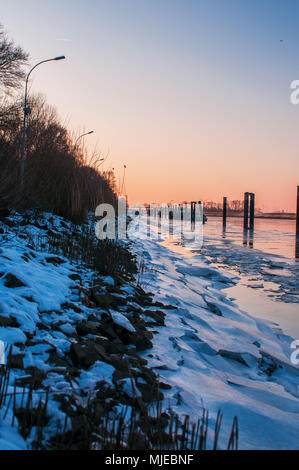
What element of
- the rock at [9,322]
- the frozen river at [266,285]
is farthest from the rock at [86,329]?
the frozen river at [266,285]

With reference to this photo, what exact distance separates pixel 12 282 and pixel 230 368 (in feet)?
7.24

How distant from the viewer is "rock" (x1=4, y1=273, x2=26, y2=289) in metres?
3.15

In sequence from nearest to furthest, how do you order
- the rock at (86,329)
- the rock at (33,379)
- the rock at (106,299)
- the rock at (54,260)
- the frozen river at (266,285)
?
1. the rock at (33,379)
2. the rock at (86,329)
3. the rock at (106,299)
4. the rock at (54,260)
5. the frozen river at (266,285)

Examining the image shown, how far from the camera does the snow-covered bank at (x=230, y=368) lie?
6.68 feet

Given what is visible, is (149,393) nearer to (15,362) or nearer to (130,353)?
(130,353)

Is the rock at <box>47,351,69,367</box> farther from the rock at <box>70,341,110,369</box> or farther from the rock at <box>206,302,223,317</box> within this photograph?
the rock at <box>206,302,223,317</box>

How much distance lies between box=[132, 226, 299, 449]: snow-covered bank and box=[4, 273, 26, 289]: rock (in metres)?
1.44

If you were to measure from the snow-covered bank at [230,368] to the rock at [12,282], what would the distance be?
1444 mm

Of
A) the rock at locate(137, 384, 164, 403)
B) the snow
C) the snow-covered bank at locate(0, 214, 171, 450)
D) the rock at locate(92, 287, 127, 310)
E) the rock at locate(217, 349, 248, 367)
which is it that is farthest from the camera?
the rock at locate(92, 287, 127, 310)

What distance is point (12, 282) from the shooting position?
3.17m

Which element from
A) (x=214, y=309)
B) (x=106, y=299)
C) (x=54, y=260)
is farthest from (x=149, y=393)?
(x=214, y=309)

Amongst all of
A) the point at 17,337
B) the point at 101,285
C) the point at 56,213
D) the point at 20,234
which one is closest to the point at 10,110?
the point at 56,213

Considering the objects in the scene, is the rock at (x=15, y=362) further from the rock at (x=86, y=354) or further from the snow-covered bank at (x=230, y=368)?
the snow-covered bank at (x=230, y=368)

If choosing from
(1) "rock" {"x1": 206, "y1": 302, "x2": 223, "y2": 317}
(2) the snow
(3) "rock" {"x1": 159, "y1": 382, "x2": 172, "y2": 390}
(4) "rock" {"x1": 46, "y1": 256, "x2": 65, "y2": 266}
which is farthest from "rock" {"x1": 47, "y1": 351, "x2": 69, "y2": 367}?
(1) "rock" {"x1": 206, "y1": 302, "x2": 223, "y2": 317}
